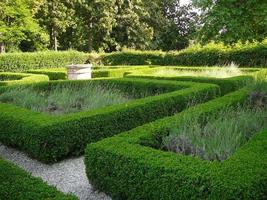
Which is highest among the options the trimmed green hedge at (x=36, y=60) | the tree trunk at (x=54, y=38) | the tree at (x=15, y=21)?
the tree at (x=15, y=21)

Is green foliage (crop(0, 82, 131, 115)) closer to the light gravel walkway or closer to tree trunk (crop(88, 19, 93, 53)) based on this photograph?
the light gravel walkway

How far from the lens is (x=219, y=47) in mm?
17625

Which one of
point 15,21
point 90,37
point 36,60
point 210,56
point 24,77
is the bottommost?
point 36,60

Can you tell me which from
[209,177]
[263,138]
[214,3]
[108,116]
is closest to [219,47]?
[214,3]

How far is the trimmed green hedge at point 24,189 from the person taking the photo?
273 centimetres

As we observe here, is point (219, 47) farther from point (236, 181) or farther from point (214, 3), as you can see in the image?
point (236, 181)

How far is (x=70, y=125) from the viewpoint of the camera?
18.3 ft

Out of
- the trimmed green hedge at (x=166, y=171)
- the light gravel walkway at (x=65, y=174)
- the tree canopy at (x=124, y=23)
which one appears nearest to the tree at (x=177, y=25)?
the tree canopy at (x=124, y=23)

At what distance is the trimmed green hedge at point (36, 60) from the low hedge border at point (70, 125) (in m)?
14.0

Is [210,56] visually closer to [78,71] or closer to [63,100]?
[78,71]

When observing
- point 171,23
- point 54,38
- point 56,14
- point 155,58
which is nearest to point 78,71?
point 155,58

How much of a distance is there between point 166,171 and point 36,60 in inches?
767

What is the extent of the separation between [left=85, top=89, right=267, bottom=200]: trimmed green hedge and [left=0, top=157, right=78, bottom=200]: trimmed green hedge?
3.66 feet

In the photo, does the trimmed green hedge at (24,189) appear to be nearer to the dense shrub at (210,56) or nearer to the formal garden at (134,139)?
the formal garden at (134,139)
